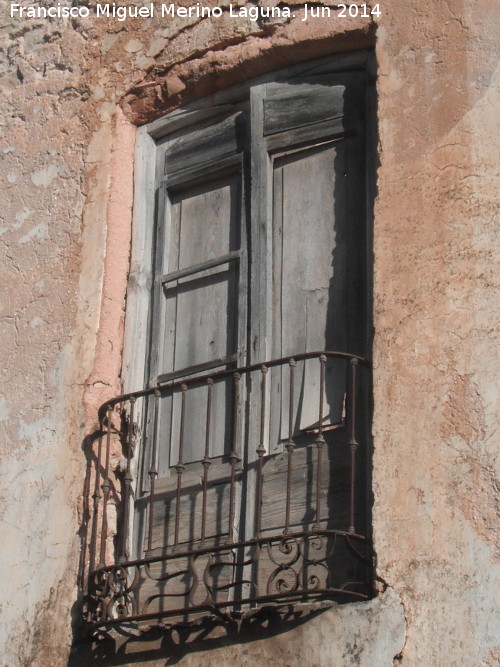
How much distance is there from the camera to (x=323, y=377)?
4.70 meters

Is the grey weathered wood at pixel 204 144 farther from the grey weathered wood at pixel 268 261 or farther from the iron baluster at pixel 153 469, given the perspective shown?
the iron baluster at pixel 153 469

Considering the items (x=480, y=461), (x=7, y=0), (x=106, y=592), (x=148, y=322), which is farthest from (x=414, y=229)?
(x=7, y=0)

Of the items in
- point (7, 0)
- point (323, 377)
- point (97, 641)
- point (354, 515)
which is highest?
point (7, 0)

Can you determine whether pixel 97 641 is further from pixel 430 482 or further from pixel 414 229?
pixel 414 229

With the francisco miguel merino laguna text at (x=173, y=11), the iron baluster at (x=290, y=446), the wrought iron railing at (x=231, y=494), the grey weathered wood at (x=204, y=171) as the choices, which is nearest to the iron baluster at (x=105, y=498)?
the wrought iron railing at (x=231, y=494)

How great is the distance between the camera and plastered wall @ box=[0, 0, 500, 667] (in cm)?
423

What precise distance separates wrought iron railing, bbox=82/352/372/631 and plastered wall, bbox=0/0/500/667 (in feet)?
0.44

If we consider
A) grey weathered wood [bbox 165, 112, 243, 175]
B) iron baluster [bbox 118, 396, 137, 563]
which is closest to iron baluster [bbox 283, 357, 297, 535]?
iron baluster [bbox 118, 396, 137, 563]

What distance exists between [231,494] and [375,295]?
33.6 inches

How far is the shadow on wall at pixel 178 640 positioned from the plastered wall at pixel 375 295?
0.02 m

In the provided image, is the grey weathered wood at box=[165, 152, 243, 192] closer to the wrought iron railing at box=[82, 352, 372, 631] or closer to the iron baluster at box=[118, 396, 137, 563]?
the wrought iron railing at box=[82, 352, 372, 631]

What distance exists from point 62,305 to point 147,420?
0.62m

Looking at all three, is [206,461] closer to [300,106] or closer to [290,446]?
[290,446]

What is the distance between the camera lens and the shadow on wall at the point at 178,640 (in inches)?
173
